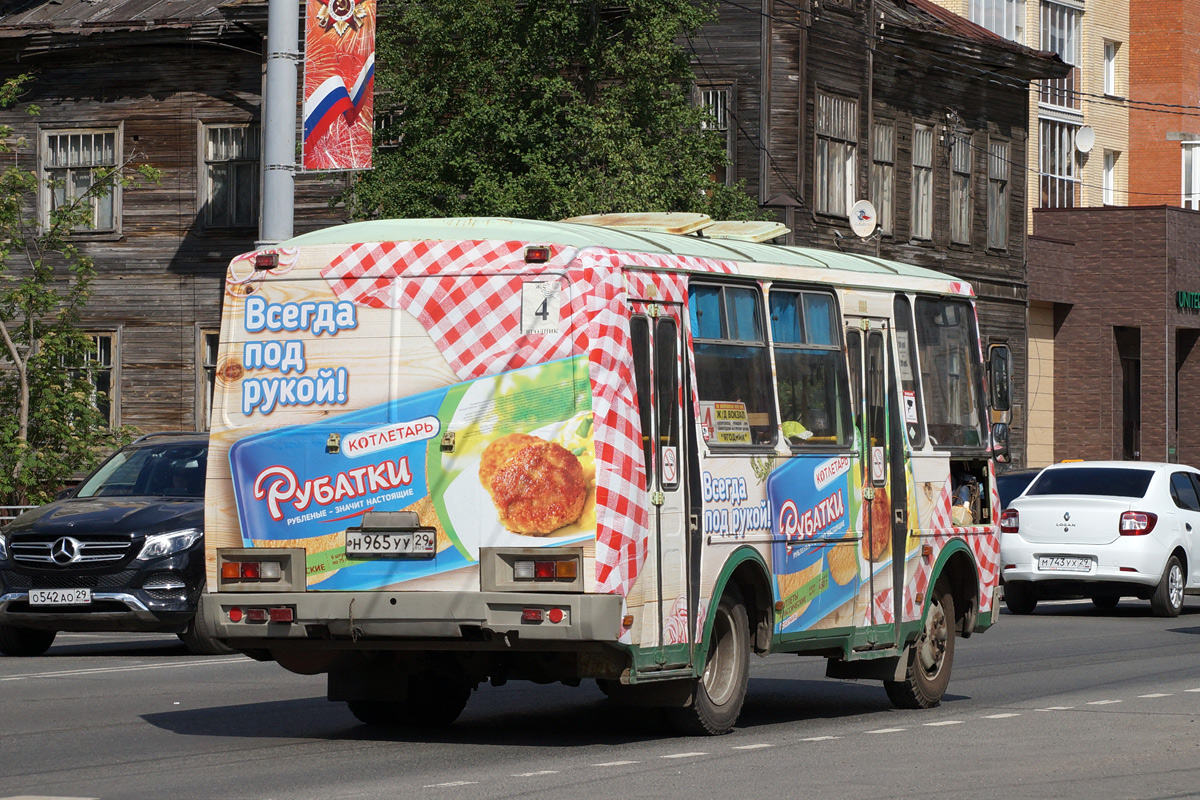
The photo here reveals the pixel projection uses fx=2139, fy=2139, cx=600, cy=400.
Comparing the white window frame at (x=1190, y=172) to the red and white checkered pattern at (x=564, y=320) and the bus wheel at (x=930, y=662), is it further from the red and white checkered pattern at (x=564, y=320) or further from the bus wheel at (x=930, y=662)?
the red and white checkered pattern at (x=564, y=320)

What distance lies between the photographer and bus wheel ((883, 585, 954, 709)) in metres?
13.3

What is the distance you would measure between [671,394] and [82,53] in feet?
93.0

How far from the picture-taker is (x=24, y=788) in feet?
30.8

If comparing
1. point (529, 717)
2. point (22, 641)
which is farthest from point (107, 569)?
point (529, 717)

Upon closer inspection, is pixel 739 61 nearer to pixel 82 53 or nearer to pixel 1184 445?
pixel 82 53

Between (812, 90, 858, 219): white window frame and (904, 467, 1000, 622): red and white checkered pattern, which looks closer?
(904, 467, 1000, 622): red and white checkered pattern

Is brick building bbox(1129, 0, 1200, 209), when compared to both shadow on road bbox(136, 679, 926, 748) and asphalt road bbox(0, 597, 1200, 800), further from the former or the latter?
shadow on road bbox(136, 679, 926, 748)

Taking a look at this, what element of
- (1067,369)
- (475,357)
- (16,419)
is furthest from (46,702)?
(1067,369)

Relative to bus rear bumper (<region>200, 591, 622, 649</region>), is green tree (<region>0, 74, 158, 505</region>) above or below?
above

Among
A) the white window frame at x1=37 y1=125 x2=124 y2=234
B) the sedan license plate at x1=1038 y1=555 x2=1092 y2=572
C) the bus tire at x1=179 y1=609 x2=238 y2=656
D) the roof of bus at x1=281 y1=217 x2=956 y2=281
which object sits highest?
the white window frame at x1=37 y1=125 x2=124 y2=234

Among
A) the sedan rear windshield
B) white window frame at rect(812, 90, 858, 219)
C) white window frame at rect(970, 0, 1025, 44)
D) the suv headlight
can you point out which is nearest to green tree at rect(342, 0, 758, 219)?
white window frame at rect(812, 90, 858, 219)

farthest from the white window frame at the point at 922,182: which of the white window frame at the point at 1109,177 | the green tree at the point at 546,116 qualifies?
the white window frame at the point at 1109,177

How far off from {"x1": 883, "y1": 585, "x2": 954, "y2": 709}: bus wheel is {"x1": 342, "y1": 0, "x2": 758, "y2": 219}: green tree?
49.3 feet

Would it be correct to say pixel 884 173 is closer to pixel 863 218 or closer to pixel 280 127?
pixel 863 218
